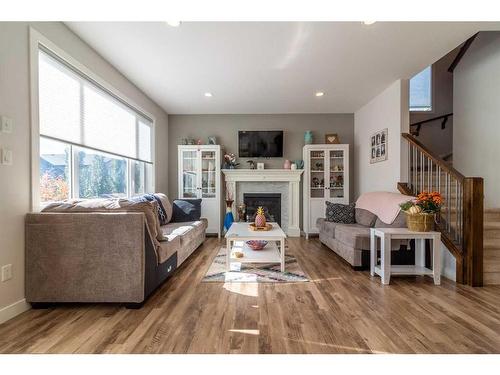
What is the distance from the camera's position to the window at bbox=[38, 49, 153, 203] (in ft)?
8.55

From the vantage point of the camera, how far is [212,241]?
521 centimetres

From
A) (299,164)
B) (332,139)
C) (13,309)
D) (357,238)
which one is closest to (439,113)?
(332,139)

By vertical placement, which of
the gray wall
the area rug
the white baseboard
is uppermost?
the gray wall

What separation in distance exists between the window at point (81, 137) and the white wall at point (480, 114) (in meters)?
5.27

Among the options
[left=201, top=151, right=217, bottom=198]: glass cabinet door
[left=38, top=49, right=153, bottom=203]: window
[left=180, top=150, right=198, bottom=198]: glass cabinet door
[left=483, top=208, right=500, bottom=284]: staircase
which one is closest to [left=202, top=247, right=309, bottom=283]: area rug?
[left=38, top=49, right=153, bottom=203]: window

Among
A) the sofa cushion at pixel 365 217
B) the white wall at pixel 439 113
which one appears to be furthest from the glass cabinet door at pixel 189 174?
the white wall at pixel 439 113

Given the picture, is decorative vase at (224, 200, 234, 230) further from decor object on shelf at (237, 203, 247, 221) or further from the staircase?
the staircase

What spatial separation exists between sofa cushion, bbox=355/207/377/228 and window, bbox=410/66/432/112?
119 inches

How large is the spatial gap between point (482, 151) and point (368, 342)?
3840mm

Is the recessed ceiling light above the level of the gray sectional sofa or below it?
above

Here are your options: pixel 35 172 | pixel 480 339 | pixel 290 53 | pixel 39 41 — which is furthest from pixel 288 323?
pixel 39 41

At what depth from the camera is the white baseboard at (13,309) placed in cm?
203

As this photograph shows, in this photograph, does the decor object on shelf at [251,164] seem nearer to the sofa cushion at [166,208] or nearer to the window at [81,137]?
the sofa cushion at [166,208]

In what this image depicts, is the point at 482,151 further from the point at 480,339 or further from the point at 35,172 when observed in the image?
the point at 35,172
